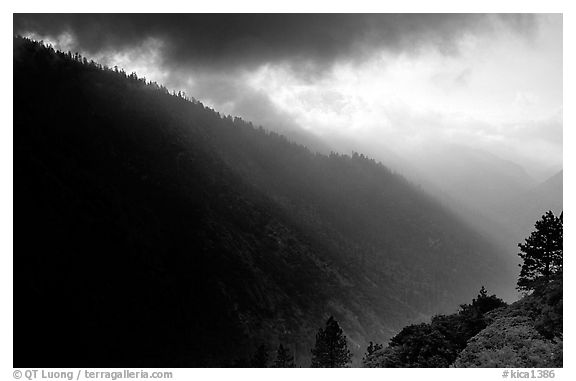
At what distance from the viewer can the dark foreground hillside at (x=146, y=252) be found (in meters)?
→ 82.4

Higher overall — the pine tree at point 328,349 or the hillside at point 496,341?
the hillside at point 496,341

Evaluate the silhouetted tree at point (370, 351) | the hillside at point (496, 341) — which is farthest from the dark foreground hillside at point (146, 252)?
the hillside at point (496, 341)

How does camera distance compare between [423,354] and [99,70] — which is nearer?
[423,354]

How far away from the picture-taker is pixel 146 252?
119 m

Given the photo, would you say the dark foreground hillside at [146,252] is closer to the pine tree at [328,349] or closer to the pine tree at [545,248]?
the pine tree at [328,349]

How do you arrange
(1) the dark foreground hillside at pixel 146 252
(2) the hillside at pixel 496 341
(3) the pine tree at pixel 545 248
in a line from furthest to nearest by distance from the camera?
(1) the dark foreground hillside at pixel 146 252 → (3) the pine tree at pixel 545 248 → (2) the hillside at pixel 496 341

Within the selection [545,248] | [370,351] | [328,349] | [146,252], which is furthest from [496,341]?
[146,252]

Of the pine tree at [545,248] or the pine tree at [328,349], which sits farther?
the pine tree at [328,349]

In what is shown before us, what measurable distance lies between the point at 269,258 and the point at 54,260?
86821mm

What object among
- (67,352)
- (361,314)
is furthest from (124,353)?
(361,314)

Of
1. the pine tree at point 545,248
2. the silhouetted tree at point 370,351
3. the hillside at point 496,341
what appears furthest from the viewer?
the pine tree at point 545,248

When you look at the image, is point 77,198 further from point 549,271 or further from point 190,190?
point 549,271

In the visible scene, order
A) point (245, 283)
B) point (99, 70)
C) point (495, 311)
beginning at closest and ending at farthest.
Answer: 1. point (495, 311)
2. point (245, 283)
3. point (99, 70)

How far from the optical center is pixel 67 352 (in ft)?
233
